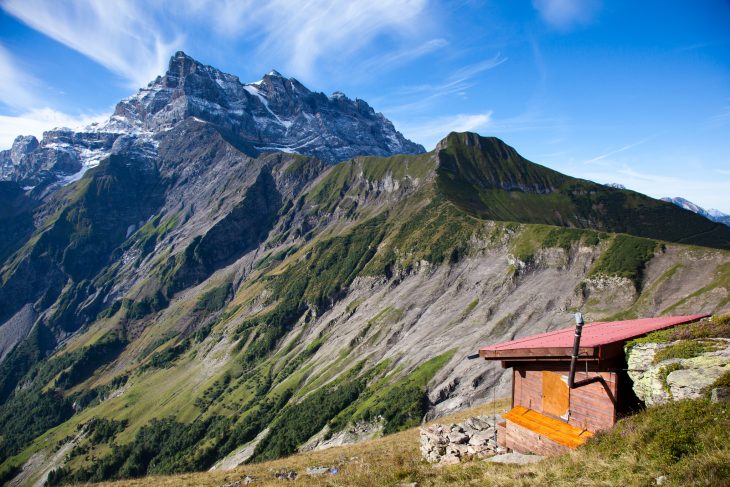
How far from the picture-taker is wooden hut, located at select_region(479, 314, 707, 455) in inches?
700

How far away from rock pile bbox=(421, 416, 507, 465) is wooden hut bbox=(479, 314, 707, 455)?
3.15 ft

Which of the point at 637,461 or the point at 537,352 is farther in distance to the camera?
the point at 537,352

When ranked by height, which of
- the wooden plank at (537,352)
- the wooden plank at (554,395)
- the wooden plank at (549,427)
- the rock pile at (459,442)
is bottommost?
the rock pile at (459,442)

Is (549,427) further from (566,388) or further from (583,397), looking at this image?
(583,397)

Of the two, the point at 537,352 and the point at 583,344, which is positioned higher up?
the point at 583,344

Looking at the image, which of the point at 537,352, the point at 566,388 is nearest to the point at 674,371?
the point at 566,388

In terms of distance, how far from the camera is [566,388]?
1981 centimetres

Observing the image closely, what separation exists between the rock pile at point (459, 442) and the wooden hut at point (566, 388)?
959mm

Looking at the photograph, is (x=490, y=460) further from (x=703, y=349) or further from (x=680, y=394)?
(x=703, y=349)

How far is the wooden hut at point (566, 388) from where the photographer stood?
17.8m

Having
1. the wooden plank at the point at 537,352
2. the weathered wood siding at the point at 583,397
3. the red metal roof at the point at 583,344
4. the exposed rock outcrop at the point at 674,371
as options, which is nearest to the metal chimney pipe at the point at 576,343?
the wooden plank at the point at 537,352

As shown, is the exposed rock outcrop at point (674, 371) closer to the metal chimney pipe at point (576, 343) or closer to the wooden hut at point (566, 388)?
the wooden hut at point (566, 388)

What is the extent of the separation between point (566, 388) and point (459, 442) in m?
6.23

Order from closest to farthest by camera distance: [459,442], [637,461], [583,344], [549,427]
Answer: [637,461] < [583,344] < [549,427] < [459,442]
